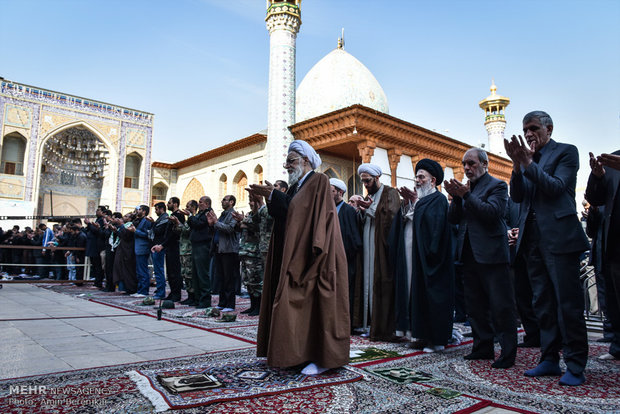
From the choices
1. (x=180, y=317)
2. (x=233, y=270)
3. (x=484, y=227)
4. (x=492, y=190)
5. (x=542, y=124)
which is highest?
(x=542, y=124)

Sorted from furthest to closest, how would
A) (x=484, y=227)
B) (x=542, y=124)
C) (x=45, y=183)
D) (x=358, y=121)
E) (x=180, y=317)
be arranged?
(x=45, y=183), (x=358, y=121), (x=180, y=317), (x=484, y=227), (x=542, y=124)

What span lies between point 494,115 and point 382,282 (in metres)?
26.2

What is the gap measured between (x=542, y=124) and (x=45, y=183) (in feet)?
76.7

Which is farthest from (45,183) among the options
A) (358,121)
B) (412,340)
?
(412,340)

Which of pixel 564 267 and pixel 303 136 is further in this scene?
pixel 303 136

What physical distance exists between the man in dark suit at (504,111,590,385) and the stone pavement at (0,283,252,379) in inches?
75.8

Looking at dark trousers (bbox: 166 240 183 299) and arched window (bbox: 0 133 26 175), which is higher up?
arched window (bbox: 0 133 26 175)

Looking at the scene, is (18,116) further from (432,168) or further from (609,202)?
(609,202)

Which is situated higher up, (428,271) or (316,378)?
(428,271)

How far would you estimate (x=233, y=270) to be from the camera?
536 centimetres

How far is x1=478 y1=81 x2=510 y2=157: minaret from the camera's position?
25.9 m

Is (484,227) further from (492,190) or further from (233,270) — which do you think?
(233,270)

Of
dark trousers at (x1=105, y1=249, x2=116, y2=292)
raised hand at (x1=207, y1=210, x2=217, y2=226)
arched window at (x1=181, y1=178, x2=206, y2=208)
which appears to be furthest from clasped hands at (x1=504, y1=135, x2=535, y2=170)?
arched window at (x1=181, y1=178, x2=206, y2=208)

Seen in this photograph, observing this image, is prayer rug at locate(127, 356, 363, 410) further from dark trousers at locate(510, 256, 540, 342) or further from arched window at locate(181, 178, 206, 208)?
arched window at locate(181, 178, 206, 208)
